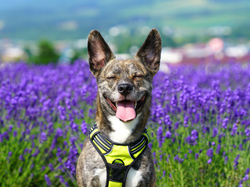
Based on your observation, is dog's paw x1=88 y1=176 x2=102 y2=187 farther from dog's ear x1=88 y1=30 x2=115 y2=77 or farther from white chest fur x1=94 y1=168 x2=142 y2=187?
dog's ear x1=88 y1=30 x2=115 y2=77

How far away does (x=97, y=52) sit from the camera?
110 inches

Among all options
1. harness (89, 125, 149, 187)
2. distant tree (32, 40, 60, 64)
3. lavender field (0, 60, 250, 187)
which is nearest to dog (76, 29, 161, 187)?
harness (89, 125, 149, 187)

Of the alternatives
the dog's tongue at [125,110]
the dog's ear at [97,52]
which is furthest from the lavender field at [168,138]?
the dog's tongue at [125,110]

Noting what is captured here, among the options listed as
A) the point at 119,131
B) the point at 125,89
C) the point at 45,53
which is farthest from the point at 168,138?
the point at 45,53

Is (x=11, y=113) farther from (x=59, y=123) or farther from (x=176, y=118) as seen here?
(x=176, y=118)

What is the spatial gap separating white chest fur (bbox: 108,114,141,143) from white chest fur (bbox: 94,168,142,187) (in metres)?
0.25

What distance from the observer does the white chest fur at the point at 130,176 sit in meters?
2.58

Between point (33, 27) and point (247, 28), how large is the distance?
372 ft

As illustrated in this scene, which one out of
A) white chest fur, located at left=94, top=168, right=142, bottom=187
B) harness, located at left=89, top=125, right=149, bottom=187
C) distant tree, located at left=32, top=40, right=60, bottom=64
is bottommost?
distant tree, located at left=32, top=40, right=60, bottom=64

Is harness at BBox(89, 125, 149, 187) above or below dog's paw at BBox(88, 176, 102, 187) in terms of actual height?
above

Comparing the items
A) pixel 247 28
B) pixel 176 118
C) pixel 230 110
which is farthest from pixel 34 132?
pixel 247 28

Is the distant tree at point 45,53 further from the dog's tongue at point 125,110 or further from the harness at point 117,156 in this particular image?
the dog's tongue at point 125,110

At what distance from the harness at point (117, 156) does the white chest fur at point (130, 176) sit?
0.03 meters

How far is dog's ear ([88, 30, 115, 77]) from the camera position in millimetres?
2687
